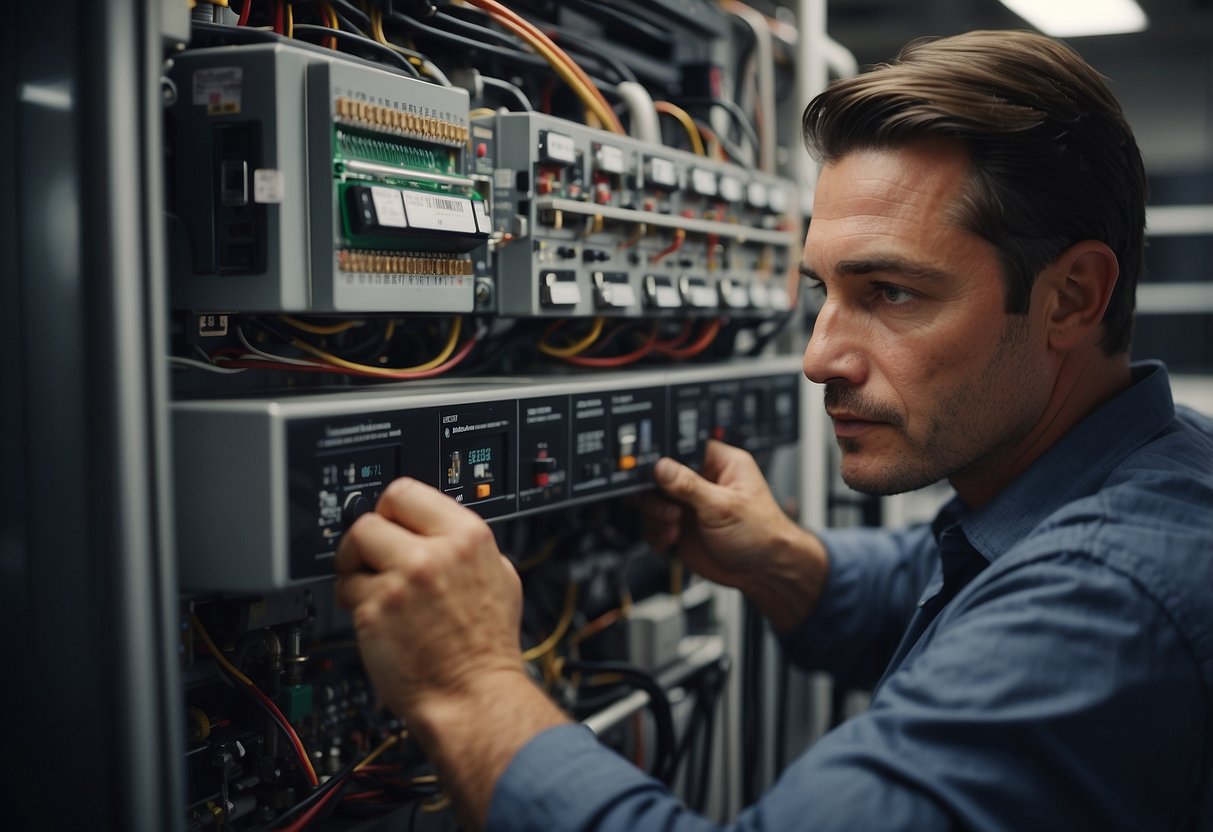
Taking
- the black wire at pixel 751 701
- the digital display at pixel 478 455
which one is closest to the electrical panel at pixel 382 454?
the digital display at pixel 478 455

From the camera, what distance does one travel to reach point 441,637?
3.00 ft

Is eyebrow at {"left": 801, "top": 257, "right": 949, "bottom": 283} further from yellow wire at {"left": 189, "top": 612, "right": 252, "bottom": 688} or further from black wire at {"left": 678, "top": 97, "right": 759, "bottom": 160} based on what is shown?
yellow wire at {"left": 189, "top": 612, "right": 252, "bottom": 688}

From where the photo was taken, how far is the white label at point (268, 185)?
93cm

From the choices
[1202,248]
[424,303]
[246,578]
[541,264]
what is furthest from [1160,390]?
[1202,248]

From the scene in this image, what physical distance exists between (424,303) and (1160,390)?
2.66ft

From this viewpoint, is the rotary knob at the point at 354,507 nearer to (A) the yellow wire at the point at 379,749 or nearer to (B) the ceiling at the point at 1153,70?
(A) the yellow wire at the point at 379,749

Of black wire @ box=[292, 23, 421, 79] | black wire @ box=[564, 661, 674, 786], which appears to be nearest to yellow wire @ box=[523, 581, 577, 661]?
black wire @ box=[564, 661, 674, 786]

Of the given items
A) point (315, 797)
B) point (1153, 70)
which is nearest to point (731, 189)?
point (315, 797)

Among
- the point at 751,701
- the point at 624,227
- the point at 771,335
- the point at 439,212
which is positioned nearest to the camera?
the point at 439,212

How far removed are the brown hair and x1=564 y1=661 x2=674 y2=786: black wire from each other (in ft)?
2.51

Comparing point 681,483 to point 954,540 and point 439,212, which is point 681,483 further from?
point 439,212

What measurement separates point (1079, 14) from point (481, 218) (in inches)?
107

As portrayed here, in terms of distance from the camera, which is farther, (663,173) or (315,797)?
(663,173)

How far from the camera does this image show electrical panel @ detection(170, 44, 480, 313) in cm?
93
